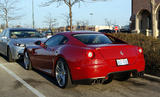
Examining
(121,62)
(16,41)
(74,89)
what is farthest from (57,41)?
(16,41)

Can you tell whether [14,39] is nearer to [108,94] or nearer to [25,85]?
[25,85]

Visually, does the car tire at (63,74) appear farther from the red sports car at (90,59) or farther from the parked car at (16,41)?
the parked car at (16,41)

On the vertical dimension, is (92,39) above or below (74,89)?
above

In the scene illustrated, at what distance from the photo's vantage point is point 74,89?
5051 mm

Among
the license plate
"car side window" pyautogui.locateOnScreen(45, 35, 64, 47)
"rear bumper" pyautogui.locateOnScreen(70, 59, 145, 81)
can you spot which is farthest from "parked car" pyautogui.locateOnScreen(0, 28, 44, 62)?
the license plate

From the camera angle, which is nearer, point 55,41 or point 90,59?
point 90,59

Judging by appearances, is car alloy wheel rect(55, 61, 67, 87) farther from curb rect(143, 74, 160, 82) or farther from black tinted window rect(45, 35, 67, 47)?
curb rect(143, 74, 160, 82)

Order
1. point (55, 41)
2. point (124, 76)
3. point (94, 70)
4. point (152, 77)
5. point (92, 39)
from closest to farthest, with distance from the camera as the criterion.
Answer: point (94, 70)
point (92, 39)
point (124, 76)
point (55, 41)
point (152, 77)

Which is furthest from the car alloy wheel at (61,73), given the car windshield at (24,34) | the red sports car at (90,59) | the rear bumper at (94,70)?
the car windshield at (24,34)

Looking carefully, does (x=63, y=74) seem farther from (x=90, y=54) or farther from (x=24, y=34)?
(x=24, y=34)

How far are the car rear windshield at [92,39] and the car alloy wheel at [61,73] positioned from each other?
0.80 meters

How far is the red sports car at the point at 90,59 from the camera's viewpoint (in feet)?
14.6

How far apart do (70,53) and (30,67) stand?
10.4ft

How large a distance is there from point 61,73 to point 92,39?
46.3 inches
